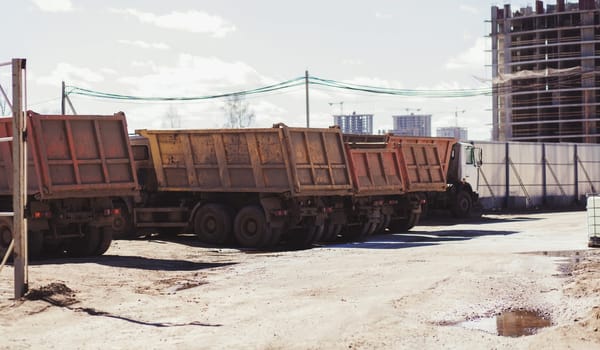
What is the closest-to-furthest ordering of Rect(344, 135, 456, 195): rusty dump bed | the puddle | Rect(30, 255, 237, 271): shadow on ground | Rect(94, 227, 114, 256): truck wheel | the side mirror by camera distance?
the puddle → Rect(30, 255, 237, 271): shadow on ground → Rect(94, 227, 114, 256): truck wheel → Rect(344, 135, 456, 195): rusty dump bed → the side mirror

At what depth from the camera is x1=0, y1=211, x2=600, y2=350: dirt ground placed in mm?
9969

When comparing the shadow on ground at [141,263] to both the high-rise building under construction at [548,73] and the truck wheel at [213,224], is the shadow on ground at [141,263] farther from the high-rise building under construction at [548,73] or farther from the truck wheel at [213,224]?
the high-rise building under construction at [548,73]

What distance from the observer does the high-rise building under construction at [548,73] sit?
133 meters

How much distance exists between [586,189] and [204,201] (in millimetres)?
35207

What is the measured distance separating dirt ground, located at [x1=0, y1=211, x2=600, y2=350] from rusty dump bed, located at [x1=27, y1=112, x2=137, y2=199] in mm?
1359

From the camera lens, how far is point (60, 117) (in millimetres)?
18203

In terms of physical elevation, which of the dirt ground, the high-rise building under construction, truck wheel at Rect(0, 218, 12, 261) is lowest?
the dirt ground

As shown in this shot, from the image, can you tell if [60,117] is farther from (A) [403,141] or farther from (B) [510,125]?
(B) [510,125]

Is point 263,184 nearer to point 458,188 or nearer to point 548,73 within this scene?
point 458,188

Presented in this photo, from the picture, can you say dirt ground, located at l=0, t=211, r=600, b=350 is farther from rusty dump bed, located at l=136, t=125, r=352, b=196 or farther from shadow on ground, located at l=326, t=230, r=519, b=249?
rusty dump bed, located at l=136, t=125, r=352, b=196

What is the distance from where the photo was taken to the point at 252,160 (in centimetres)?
2303

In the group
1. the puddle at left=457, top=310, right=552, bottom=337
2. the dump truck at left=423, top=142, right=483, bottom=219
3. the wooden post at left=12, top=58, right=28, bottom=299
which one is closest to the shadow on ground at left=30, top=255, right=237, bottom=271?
the wooden post at left=12, top=58, right=28, bottom=299

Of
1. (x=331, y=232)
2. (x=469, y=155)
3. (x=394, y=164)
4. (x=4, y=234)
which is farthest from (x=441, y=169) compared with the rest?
(x=4, y=234)

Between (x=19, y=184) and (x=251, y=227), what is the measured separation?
10802 mm
